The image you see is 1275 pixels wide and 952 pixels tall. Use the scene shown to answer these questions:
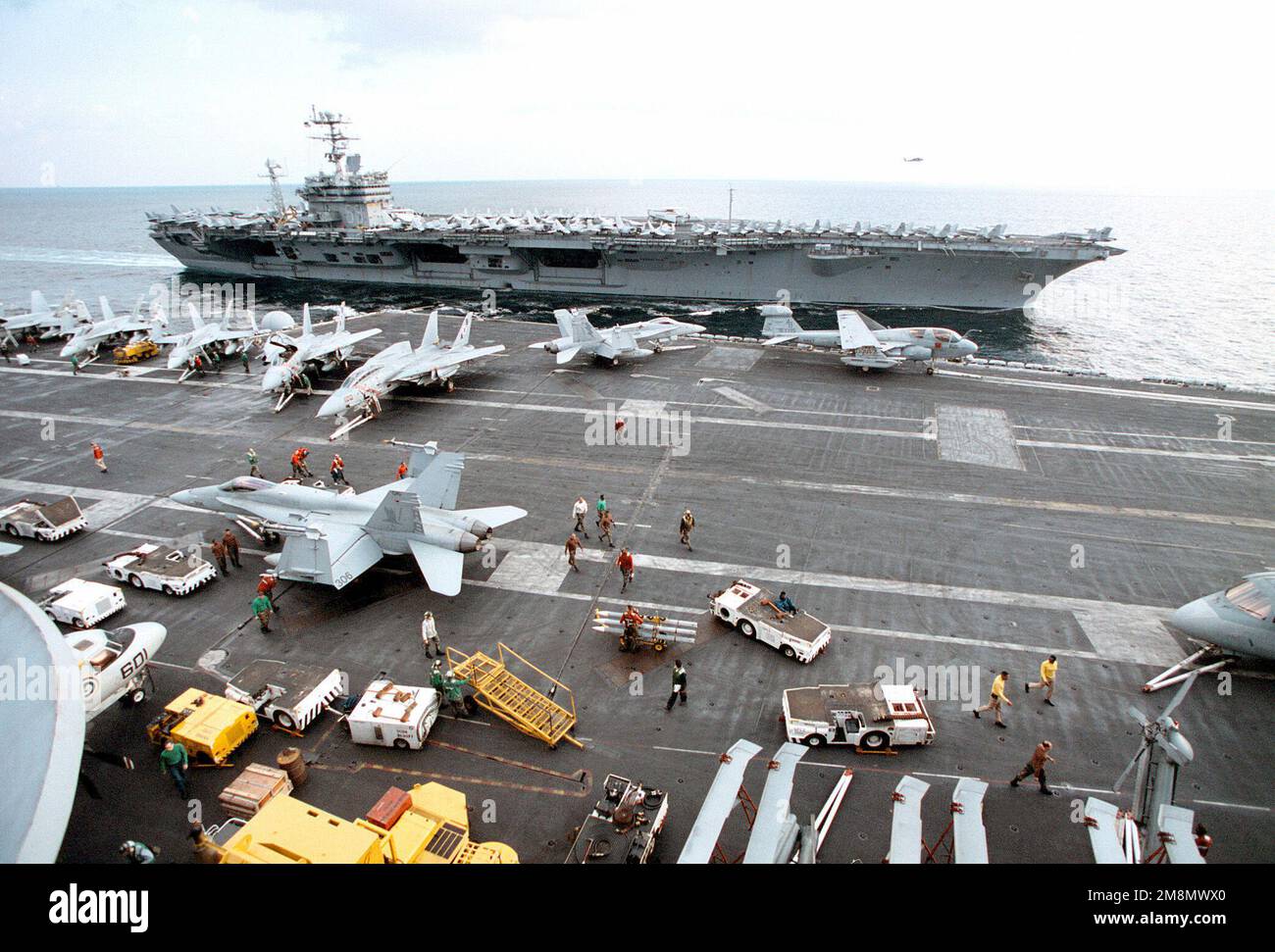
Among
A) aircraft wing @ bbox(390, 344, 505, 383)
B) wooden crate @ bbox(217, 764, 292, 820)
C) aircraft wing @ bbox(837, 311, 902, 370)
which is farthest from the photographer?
aircraft wing @ bbox(837, 311, 902, 370)

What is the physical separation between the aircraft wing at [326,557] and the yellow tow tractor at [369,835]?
24.3 ft

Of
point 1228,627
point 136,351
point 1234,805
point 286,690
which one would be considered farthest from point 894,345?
point 136,351

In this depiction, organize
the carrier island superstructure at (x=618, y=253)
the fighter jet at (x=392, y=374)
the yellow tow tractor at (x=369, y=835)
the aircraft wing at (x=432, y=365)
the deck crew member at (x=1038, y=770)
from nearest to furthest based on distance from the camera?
the yellow tow tractor at (x=369, y=835), the deck crew member at (x=1038, y=770), the fighter jet at (x=392, y=374), the aircraft wing at (x=432, y=365), the carrier island superstructure at (x=618, y=253)

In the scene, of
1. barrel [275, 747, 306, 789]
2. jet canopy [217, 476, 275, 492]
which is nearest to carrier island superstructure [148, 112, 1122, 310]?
jet canopy [217, 476, 275, 492]

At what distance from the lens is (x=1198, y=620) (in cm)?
1723

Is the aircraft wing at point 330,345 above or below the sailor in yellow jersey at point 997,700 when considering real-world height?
above

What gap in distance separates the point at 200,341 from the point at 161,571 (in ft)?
92.6

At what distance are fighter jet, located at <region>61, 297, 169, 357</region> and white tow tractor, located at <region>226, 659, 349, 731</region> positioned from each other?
3960 cm

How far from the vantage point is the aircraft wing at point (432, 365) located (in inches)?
1435

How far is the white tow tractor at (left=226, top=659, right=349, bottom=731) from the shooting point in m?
15.1

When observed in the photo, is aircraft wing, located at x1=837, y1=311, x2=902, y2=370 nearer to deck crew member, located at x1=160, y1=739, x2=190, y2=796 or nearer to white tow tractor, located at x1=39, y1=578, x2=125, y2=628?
white tow tractor, located at x1=39, y1=578, x2=125, y2=628

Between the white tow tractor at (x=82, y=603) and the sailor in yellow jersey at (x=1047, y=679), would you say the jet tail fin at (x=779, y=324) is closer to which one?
the sailor in yellow jersey at (x=1047, y=679)

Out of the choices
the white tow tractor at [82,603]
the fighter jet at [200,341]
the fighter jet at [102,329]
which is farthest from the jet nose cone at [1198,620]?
the fighter jet at [102,329]

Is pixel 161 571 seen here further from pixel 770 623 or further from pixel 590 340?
pixel 590 340
